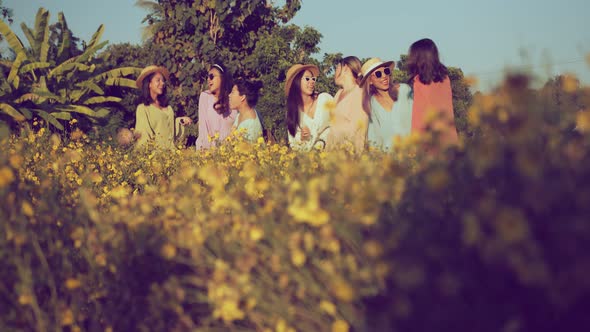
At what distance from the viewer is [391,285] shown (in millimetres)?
1491

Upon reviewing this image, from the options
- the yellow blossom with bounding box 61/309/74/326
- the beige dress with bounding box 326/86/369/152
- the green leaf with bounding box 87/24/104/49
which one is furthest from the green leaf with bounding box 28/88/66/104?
the yellow blossom with bounding box 61/309/74/326

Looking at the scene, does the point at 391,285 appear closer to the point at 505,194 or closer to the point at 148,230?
the point at 505,194

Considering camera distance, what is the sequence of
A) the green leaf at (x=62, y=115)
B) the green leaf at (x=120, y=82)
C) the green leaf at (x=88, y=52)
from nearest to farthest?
the green leaf at (x=62, y=115) < the green leaf at (x=88, y=52) < the green leaf at (x=120, y=82)

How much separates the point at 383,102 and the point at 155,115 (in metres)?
3.07

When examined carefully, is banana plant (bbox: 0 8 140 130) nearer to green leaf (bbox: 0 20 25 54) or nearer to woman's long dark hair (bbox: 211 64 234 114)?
green leaf (bbox: 0 20 25 54)

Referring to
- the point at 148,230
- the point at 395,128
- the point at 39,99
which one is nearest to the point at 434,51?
the point at 395,128

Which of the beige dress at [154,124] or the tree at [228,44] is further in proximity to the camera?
the tree at [228,44]

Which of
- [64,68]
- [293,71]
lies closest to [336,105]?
[293,71]

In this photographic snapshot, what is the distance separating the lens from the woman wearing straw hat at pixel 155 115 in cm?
716

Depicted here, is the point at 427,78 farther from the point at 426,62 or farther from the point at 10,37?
the point at 10,37

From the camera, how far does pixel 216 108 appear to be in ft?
23.4

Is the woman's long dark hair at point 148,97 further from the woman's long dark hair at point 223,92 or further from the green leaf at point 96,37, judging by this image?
the green leaf at point 96,37

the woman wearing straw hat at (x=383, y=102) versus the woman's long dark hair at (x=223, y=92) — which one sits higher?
the woman's long dark hair at (x=223, y=92)

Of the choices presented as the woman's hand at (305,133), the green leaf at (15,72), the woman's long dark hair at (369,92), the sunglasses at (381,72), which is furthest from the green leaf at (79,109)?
the sunglasses at (381,72)
